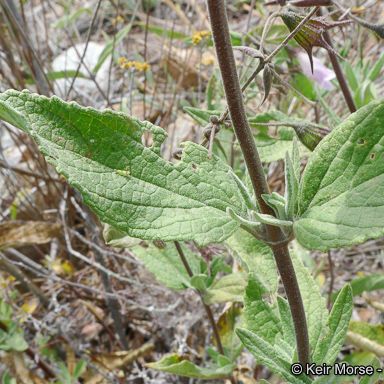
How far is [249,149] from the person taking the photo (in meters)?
0.90

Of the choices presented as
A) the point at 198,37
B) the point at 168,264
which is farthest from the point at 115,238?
the point at 198,37

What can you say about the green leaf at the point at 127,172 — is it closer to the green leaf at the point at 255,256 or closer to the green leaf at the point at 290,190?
the green leaf at the point at 290,190

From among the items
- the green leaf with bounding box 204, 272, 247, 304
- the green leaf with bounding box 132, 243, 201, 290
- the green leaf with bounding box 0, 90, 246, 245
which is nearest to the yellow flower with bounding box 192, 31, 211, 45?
the green leaf with bounding box 132, 243, 201, 290

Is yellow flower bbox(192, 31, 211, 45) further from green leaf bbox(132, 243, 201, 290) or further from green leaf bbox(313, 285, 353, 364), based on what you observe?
green leaf bbox(313, 285, 353, 364)

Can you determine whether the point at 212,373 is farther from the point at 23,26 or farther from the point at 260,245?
the point at 23,26

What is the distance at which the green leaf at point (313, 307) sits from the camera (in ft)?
4.06

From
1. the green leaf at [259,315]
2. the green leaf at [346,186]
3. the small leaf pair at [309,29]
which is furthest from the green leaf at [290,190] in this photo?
the green leaf at [259,315]

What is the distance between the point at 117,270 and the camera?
2320 millimetres

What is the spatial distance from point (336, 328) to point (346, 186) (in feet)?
1.11

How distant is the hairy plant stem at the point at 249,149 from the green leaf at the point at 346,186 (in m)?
→ 0.07

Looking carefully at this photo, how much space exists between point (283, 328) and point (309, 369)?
0.11 meters

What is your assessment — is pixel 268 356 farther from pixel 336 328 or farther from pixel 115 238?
pixel 115 238

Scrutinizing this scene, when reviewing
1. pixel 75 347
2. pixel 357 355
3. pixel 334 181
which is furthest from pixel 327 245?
pixel 75 347

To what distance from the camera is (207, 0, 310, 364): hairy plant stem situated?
2.66ft
